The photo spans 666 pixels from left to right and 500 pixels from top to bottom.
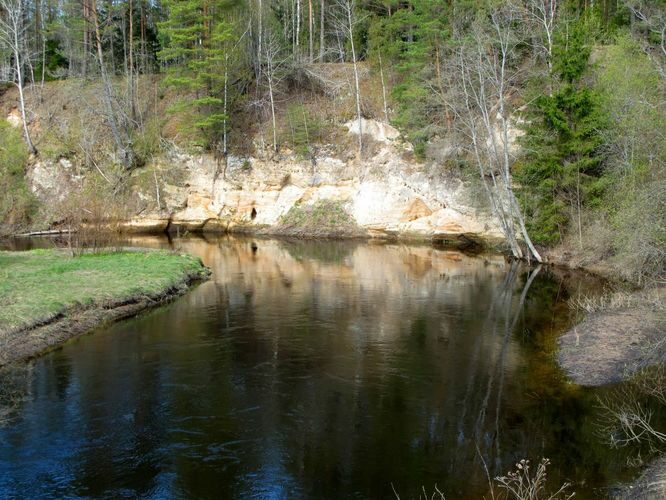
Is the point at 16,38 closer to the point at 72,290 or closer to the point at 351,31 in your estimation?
the point at 351,31

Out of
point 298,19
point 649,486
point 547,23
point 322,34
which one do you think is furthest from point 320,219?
point 649,486

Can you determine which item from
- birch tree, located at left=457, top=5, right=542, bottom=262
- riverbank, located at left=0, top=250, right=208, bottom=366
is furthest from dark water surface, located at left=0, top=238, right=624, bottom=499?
birch tree, located at left=457, top=5, right=542, bottom=262

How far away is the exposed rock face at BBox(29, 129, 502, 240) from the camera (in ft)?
141

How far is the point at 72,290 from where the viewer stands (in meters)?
19.0

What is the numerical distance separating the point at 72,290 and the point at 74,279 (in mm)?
1817


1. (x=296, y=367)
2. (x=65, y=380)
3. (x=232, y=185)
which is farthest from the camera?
(x=232, y=185)

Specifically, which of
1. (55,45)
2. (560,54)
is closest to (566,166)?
(560,54)

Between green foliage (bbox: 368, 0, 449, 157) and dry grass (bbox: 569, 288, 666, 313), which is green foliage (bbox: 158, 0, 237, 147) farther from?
dry grass (bbox: 569, 288, 666, 313)

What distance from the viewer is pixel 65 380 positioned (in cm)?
1330

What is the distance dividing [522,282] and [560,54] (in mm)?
11652

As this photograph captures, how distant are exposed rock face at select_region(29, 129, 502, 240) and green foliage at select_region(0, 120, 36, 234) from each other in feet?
3.96

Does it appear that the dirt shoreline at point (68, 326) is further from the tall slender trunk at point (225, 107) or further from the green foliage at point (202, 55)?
the tall slender trunk at point (225, 107)

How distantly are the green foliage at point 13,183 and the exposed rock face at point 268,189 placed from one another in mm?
1207

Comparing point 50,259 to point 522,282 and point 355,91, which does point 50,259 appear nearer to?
point 522,282
